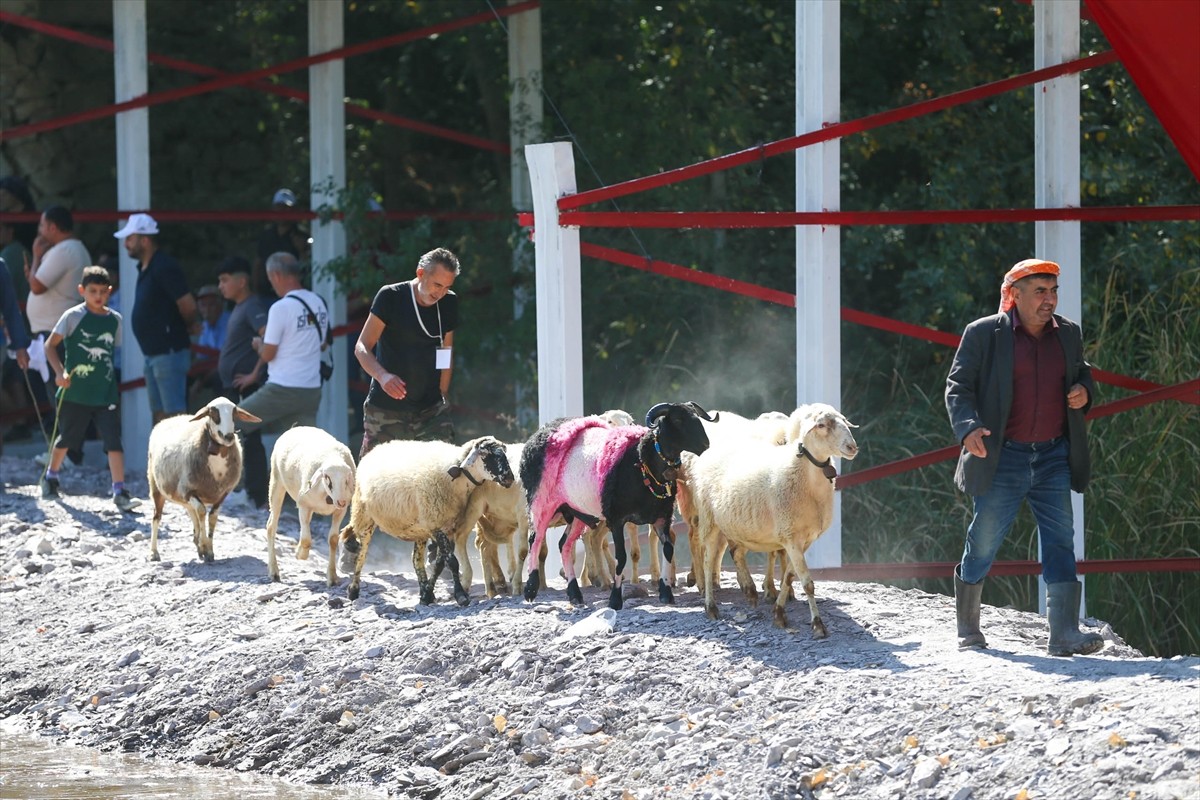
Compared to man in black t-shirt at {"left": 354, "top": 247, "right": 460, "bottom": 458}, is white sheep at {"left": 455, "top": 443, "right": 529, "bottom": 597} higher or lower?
lower

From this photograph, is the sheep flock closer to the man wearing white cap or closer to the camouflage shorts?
the camouflage shorts

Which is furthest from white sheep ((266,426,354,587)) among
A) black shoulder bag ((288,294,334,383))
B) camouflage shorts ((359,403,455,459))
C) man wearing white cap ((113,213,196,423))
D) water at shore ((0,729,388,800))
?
man wearing white cap ((113,213,196,423))

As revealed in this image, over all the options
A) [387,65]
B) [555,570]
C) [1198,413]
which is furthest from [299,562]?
[387,65]

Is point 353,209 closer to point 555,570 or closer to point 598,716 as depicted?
point 555,570

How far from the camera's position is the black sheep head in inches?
330

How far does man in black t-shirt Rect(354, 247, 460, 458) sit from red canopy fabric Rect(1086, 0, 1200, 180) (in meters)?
3.66

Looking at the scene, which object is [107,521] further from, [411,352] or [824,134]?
[824,134]

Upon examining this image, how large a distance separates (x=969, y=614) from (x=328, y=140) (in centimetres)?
886

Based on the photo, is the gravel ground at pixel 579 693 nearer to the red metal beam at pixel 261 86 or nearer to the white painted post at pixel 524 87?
the white painted post at pixel 524 87

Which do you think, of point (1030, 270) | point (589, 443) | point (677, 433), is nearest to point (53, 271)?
point (589, 443)

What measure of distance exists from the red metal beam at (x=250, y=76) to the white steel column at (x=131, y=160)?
0.11 meters

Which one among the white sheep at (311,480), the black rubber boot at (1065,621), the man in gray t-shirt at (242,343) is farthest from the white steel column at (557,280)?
the man in gray t-shirt at (242,343)

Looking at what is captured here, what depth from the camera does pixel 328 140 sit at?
1513cm

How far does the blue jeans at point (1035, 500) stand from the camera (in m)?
7.71
